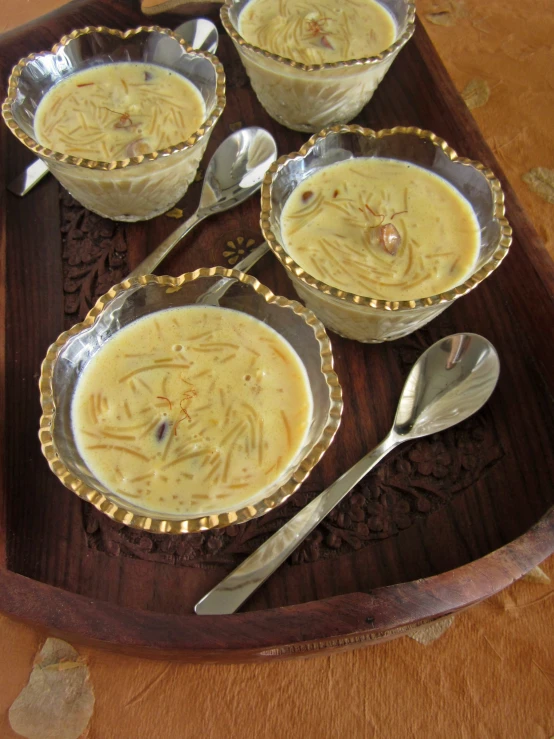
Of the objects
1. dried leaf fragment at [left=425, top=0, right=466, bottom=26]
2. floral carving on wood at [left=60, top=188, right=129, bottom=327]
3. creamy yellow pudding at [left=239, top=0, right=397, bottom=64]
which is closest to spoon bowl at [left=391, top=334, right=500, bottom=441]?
floral carving on wood at [left=60, top=188, right=129, bottom=327]

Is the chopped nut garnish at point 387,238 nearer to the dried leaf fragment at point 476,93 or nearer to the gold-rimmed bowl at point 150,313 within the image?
the gold-rimmed bowl at point 150,313

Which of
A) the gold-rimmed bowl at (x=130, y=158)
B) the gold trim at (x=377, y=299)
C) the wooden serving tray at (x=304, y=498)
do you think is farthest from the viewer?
the gold-rimmed bowl at (x=130, y=158)

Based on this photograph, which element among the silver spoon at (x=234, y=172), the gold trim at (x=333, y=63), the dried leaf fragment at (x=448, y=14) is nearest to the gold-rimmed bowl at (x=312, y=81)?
the gold trim at (x=333, y=63)

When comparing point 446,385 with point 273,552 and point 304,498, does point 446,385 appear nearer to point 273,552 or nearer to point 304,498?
point 304,498

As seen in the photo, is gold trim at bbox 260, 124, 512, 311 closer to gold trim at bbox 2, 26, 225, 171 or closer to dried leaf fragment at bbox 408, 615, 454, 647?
gold trim at bbox 2, 26, 225, 171

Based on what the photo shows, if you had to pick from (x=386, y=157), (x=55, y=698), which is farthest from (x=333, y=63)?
(x=55, y=698)

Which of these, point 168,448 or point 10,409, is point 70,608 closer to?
point 168,448
